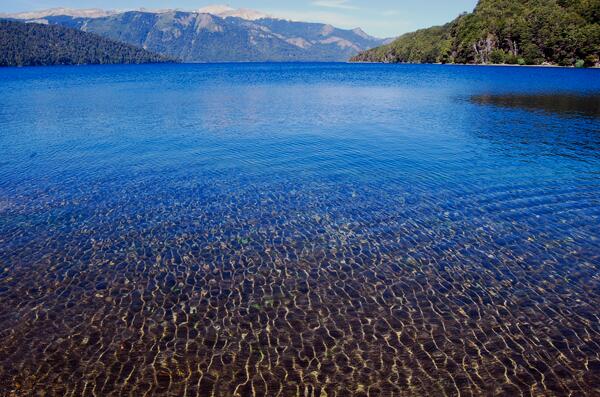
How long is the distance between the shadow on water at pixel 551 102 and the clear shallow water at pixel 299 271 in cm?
2789

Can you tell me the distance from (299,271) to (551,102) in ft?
233

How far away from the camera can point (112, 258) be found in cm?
1669

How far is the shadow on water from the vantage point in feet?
192

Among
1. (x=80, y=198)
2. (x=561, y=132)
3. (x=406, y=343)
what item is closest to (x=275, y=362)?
(x=406, y=343)

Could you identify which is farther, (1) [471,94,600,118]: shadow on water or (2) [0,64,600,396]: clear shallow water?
(1) [471,94,600,118]: shadow on water

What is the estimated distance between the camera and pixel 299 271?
1573 centimetres

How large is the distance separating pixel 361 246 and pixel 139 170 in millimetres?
19517

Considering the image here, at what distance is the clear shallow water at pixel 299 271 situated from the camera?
10.8 meters

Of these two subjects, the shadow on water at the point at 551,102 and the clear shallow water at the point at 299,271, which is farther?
the shadow on water at the point at 551,102

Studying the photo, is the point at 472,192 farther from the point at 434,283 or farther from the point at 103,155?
the point at 103,155

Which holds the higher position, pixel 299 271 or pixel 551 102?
pixel 299 271

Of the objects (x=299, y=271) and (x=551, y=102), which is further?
(x=551, y=102)

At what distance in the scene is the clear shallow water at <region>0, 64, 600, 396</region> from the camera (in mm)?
10758

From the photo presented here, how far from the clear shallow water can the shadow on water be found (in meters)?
27.9
